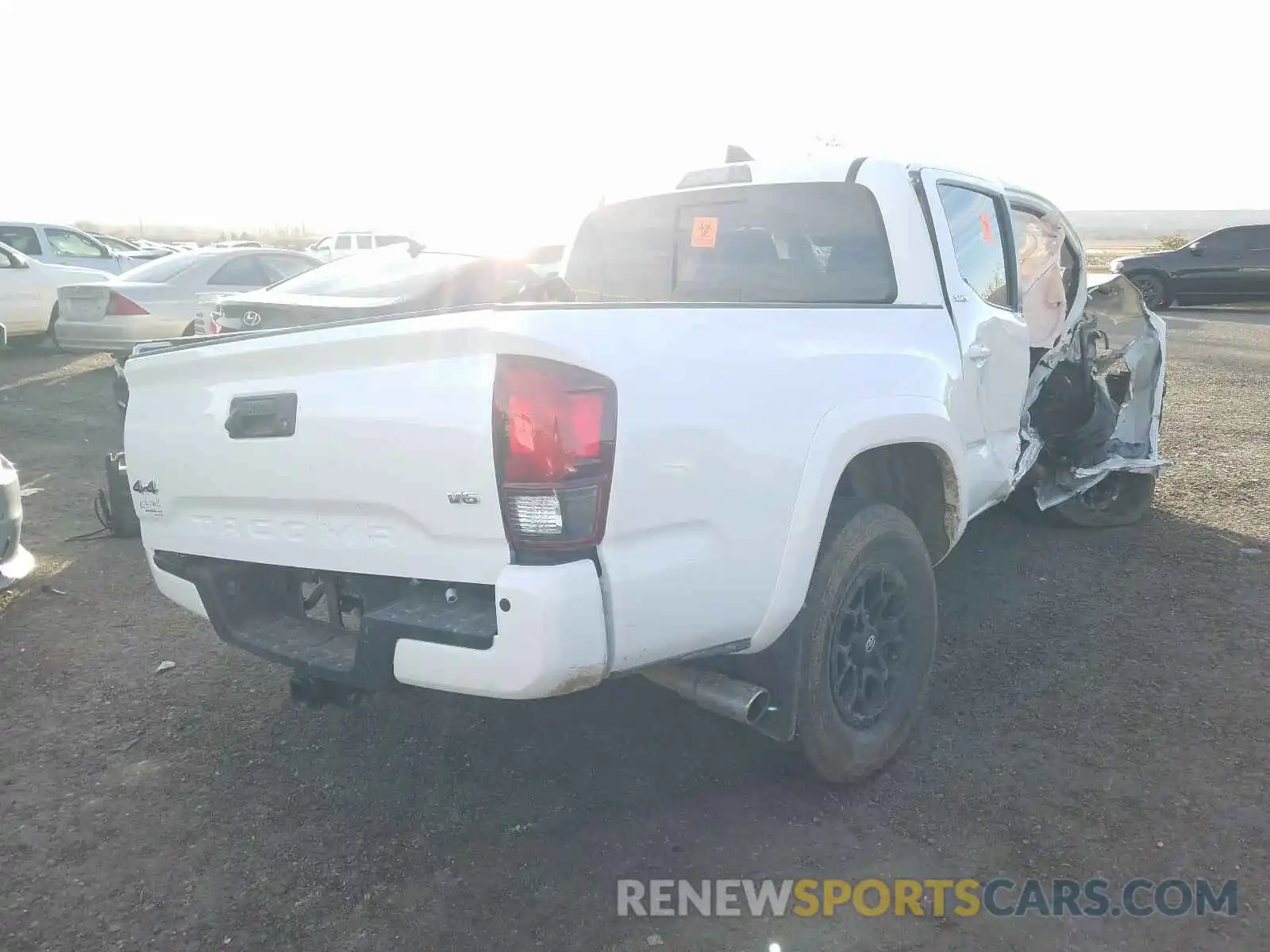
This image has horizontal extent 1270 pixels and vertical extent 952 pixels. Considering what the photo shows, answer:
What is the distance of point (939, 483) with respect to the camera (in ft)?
11.9

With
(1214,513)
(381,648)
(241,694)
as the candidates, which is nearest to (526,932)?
(381,648)

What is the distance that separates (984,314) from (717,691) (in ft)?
6.85

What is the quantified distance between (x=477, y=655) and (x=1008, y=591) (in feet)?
11.3

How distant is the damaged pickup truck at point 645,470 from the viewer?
2.30 metres

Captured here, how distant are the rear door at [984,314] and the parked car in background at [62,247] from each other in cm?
1394

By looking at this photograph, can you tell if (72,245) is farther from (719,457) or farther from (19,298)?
(719,457)

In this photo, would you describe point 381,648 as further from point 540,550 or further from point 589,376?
point 589,376

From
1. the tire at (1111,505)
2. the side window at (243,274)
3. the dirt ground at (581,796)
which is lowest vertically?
the dirt ground at (581,796)

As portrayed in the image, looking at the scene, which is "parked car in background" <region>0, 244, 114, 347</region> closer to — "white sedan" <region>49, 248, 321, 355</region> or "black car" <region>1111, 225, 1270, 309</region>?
"white sedan" <region>49, 248, 321, 355</region>

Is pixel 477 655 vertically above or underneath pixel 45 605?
above

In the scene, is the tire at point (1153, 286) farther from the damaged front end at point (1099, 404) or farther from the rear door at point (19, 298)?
the rear door at point (19, 298)

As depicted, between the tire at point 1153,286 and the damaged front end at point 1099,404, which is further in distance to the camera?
the tire at point 1153,286

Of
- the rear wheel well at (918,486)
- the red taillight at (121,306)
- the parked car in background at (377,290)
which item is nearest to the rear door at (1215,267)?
the parked car in background at (377,290)

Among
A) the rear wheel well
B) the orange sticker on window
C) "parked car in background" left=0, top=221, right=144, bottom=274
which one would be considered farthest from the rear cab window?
"parked car in background" left=0, top=221, right=144, bottom=274
